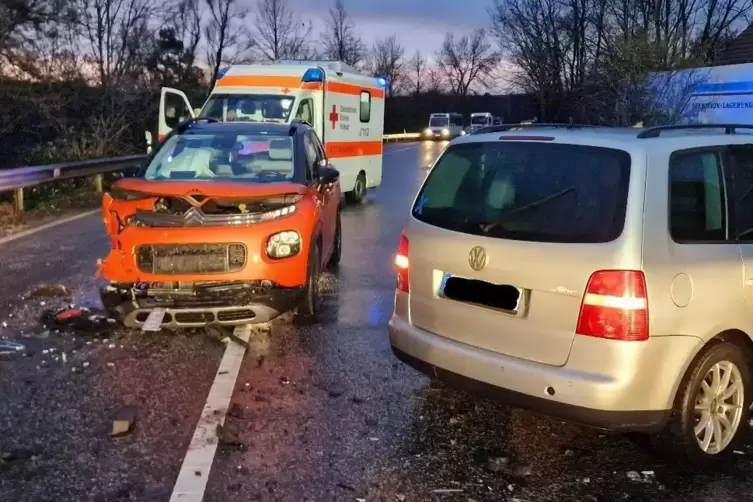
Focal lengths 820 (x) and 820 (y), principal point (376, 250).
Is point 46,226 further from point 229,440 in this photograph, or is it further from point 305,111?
point 229,440

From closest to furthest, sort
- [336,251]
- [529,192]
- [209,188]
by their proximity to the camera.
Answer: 1. [529,192]
2. [209,188]
3. [336,251]

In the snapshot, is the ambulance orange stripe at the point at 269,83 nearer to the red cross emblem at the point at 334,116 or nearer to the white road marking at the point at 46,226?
the red cross emblem at the point at 334,116

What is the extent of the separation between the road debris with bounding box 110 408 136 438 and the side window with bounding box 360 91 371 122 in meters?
13.0

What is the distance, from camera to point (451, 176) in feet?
15.9

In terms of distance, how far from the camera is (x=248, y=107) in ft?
47.3

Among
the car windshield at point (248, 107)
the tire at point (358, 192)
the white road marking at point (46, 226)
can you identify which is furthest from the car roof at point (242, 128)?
the tire at point (358, 192)

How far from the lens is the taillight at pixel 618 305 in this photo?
150 inches

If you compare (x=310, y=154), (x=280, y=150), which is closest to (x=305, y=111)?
(x=310, y=154)

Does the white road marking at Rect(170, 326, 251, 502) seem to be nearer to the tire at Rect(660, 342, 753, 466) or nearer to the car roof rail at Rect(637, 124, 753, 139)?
the tire at Rect(660, 342, 753, 466)

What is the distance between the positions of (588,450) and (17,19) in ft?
89.2

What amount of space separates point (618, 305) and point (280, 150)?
14.9ft

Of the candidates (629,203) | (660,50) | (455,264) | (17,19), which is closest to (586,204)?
(629,203)

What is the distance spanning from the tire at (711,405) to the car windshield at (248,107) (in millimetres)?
10489

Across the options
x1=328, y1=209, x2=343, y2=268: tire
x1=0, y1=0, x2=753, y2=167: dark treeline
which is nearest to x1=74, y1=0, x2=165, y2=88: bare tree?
x1=0, y1=0, x2=753, y2=167: dark treeline
